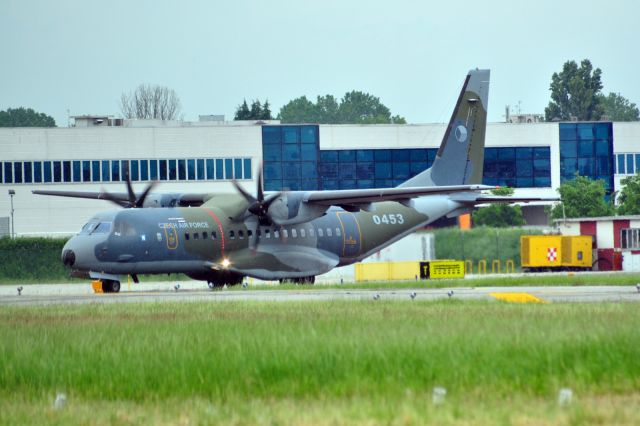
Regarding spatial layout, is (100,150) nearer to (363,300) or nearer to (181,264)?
(181,264)

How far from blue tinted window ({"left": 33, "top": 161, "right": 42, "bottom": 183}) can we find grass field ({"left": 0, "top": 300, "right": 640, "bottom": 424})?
55.1 meters

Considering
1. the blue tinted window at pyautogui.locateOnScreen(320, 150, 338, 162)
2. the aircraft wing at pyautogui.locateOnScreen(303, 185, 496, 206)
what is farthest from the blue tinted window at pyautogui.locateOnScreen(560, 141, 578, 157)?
the aircraft wing at pyautogui.locateOnScreen(303, 185, 496, 206)

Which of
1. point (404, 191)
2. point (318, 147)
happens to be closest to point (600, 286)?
point (404, 191)

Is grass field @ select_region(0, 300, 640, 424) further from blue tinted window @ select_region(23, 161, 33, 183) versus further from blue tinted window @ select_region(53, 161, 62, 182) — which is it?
blue tinted window @ select_region(23, 161, 33, 183)

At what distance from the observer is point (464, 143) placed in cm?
4806

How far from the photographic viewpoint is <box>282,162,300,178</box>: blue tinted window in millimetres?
78688

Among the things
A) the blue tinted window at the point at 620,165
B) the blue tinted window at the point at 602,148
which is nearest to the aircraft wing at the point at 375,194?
the blue tinted window at the point at 602,148

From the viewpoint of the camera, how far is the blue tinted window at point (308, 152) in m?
79.2

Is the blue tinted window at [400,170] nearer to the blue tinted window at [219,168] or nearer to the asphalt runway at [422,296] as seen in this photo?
the blue tinted window at [219,168]

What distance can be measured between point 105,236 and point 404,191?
34.4 feet

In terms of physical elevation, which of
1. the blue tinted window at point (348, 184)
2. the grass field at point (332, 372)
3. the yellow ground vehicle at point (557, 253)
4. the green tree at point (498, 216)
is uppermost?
the blue tinted window at point (348, 184)

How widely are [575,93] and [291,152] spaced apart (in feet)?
236

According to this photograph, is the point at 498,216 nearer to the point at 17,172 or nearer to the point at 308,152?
the point at 308,152

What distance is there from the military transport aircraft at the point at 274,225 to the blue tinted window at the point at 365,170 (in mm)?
31096
